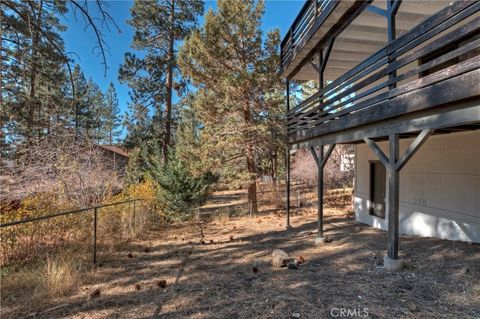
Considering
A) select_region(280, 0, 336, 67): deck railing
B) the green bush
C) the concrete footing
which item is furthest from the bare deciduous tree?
the concrete footing

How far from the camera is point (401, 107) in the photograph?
4.00 metres

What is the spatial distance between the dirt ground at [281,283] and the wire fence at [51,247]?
0.37 metres

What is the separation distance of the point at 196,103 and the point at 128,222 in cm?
555

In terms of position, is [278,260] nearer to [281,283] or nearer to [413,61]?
[281,283]

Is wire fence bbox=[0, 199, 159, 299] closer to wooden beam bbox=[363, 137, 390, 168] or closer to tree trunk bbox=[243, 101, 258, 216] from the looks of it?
wooden beam bbox=[363, 137, 390, 168]

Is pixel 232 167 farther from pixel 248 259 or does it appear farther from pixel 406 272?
pixel 406 272

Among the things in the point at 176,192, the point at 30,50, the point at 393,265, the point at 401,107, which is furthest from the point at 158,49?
the point at 393,265

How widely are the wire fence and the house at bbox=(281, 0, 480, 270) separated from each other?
16.3 ft

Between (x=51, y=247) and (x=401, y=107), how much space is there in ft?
20.9

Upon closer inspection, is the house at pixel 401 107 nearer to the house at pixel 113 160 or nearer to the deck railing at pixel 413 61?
the deck railing at pixel 413 61

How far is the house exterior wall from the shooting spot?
554cm

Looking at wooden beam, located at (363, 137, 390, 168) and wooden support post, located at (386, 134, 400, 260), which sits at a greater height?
wooden beam, located at (363, 137, 390, 168)

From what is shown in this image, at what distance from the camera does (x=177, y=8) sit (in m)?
15.4

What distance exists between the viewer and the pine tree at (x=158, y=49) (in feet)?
49.8
